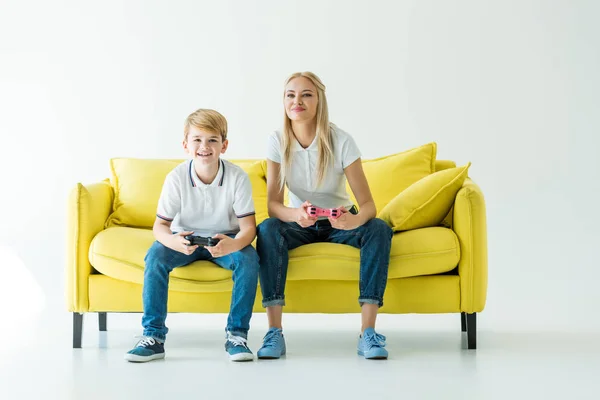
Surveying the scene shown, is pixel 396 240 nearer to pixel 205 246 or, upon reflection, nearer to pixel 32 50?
pixel 205 246

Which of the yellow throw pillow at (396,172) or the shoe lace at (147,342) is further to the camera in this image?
the yellow throw pillow at (396,172)

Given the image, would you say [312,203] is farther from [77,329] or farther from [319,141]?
[77,329]

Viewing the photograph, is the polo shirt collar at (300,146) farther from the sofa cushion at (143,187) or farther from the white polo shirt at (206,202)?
the sofa cushion at (143,187)

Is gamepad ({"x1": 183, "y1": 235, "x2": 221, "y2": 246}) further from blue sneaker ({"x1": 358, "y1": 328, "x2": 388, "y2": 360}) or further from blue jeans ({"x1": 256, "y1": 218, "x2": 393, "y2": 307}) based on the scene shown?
blue sneaker ({"x1": 358, "y1": 328, "x2": 388, "y2": 360})

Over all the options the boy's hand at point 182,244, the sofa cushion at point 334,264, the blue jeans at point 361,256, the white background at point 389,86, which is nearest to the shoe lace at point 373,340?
the blue jeans at point 361,256

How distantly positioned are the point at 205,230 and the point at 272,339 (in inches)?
18.4

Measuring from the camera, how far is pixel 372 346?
9.94 ft

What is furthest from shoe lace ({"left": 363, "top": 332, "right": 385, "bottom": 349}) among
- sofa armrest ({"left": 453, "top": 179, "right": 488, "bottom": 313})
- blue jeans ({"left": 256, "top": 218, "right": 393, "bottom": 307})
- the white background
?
the white background

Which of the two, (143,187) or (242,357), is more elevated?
(143,187)

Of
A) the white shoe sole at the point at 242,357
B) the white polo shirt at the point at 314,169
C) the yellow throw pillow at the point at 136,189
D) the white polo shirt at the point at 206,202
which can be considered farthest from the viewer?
the yellow throw pillow at the point at 136,189

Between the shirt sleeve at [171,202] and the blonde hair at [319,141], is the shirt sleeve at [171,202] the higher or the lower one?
the lower one

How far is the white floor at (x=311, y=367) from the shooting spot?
2580 mm

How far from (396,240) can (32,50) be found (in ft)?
9.21

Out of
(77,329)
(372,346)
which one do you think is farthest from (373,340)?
(77,329)
